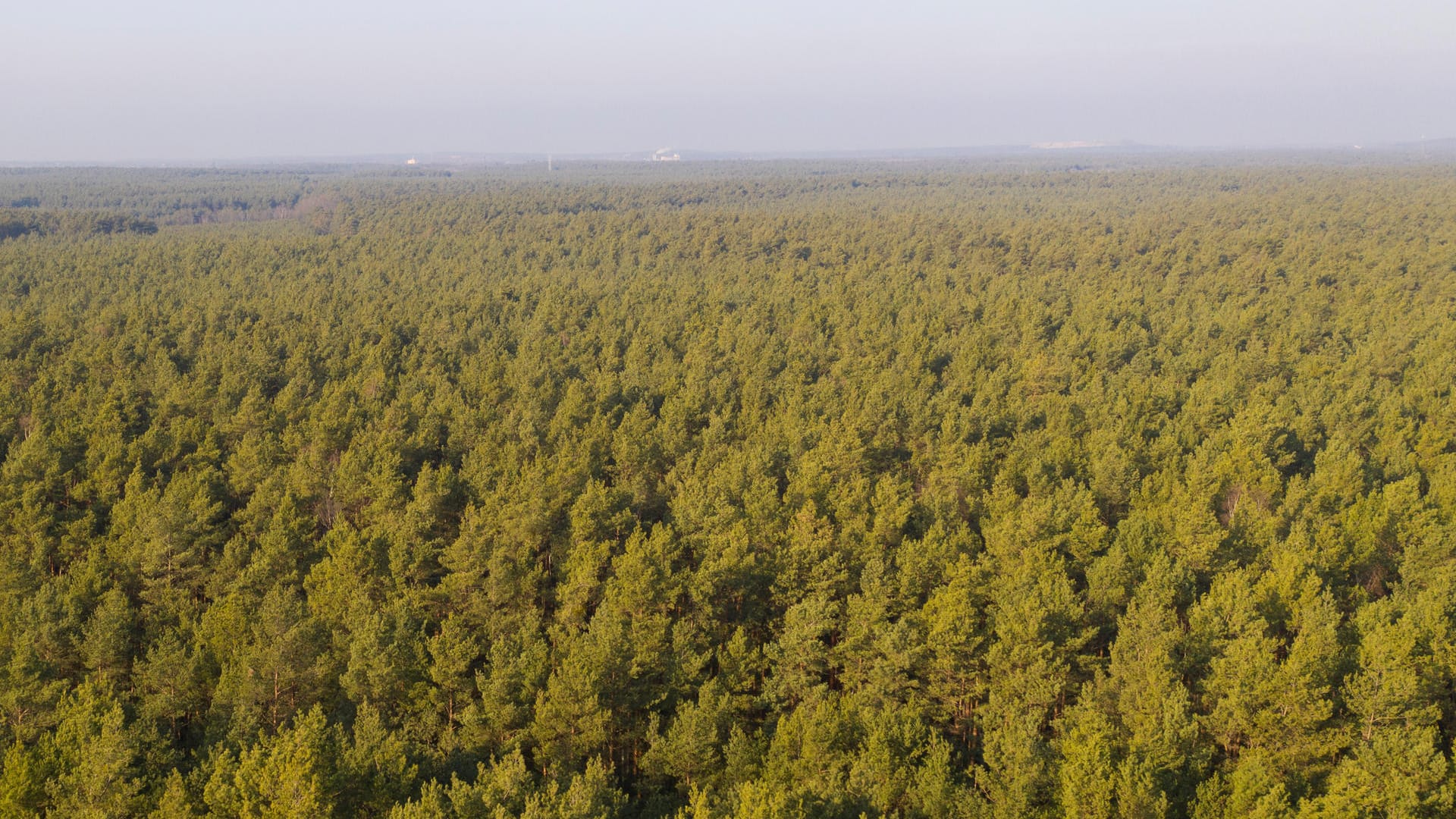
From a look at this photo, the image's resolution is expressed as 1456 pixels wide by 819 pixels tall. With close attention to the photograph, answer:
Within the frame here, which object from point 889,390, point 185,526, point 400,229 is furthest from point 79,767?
point 400,229

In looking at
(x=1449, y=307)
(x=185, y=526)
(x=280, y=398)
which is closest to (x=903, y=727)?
(x=185, y=526)

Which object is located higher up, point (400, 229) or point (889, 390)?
point (400, 229)

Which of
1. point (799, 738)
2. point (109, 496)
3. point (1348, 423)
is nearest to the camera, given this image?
point (799, 738)

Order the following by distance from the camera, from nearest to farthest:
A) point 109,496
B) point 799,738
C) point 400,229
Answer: point 799,738 < point 109,496 < point 400,229

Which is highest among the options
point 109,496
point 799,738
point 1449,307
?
point 1449,307

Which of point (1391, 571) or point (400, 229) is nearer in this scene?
point (1391, 571)

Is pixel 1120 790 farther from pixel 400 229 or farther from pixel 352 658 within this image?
pixel 400 229
